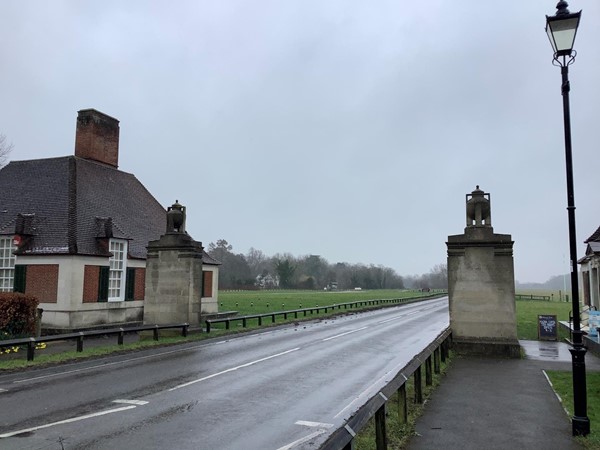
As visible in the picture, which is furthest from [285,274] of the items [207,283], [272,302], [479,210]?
[479,210]

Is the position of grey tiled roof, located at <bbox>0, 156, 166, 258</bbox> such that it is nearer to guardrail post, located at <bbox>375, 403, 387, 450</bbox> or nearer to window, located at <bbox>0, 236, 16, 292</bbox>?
window, located at <bbox>0, 236, 16, 292</bbox>

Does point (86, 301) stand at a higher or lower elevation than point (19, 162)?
lower

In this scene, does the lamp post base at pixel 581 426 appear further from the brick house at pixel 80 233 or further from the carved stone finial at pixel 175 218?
the brick house at pixel 80 233

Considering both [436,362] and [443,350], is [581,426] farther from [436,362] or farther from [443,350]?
[443,350]

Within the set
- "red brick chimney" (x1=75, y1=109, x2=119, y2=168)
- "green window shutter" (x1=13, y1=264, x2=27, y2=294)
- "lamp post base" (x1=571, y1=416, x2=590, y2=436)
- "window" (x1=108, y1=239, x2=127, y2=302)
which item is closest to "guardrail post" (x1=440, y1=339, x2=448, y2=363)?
"lamp post base" (x1=571, y1=416, x2=590, y2=436)

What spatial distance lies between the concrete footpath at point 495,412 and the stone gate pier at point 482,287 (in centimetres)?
184

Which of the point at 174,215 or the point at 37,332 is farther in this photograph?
the point at 174,215

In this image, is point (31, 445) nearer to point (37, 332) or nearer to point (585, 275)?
point (37, 332)

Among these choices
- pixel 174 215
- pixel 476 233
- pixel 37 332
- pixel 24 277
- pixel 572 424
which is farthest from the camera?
pixel 24 277

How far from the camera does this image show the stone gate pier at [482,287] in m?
14.9

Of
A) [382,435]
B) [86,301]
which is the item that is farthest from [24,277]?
[382,435]

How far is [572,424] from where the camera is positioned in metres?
7.15

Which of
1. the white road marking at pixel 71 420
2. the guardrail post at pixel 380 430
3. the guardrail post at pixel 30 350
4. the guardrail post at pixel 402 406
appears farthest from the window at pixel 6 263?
the guardrail post at pixel 380 430

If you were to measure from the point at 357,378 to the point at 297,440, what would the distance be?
197 inches
